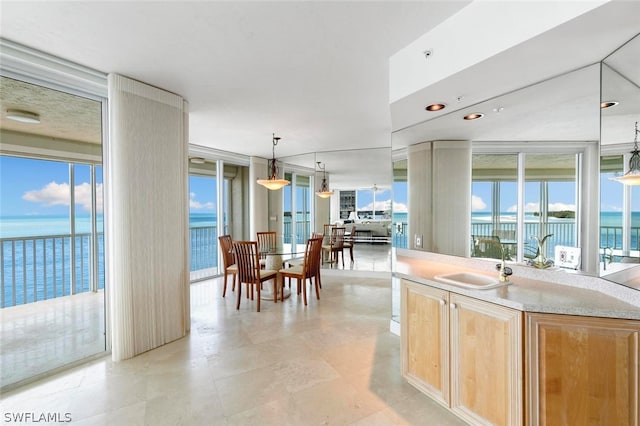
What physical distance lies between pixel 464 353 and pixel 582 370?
0.55 m

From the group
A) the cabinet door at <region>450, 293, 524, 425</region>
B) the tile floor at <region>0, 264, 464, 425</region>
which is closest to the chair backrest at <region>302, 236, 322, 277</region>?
the tile floor at <region>0, 264, 464, 425</region>

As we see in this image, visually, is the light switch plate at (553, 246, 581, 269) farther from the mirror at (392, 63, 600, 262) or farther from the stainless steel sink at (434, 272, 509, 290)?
the stainless steel sink at (434, 272, 509, 290)

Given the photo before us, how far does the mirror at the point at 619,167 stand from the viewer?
149 cm

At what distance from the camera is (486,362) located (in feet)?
5.18

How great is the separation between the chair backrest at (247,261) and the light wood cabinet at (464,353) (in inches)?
88.1

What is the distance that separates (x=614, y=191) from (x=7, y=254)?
251 inches

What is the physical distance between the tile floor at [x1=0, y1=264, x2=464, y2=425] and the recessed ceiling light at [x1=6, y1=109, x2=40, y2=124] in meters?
2.73

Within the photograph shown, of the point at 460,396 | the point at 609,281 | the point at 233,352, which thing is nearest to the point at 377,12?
the point at 609,281

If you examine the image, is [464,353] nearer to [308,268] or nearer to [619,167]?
[619,167]

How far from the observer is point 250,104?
3.21m

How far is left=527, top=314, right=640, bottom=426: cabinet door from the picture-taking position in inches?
49.4

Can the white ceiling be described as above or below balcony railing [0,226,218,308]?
above

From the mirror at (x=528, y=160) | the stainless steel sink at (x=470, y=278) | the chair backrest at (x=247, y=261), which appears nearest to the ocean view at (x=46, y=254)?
the mirror at (x=528, y=160)

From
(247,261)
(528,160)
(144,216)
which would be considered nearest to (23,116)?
(144,216)
